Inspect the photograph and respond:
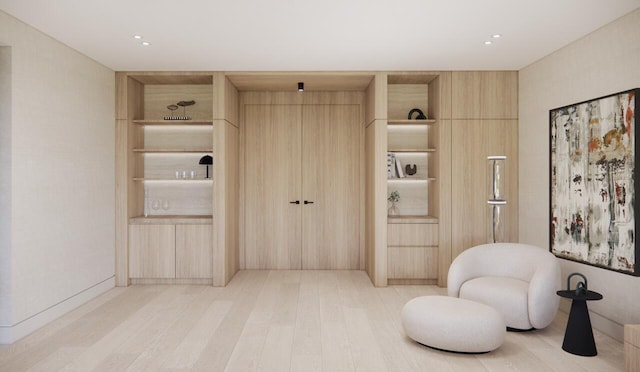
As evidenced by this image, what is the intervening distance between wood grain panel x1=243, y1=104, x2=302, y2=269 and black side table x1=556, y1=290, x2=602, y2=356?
153 inches

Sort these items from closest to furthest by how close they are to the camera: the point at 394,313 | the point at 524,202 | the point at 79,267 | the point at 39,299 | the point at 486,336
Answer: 1. the point at 486,336
2. the point at 39,299
3. the point at 394,313
4. the point at 79,267
5. the point at 524,202

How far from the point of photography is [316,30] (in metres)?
4.16

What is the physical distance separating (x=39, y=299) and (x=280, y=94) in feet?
13.3

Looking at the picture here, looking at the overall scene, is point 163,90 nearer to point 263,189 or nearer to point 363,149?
point 263,189

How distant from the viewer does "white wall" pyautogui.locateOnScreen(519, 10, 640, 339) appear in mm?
3758

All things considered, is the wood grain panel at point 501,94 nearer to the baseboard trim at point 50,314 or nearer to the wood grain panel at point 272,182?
the wood grain panel at point 272,182

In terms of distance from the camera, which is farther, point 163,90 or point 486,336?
point 163,90

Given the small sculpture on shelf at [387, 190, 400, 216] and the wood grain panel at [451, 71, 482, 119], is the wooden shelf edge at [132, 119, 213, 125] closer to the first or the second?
the small sculpture on shelf at [387, 190, 400, 216]

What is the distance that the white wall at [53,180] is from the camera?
3.88 metres

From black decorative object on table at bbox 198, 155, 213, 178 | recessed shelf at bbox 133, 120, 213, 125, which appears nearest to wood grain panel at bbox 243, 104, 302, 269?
black decorative object on table at bbox 198, 155, 213, 178

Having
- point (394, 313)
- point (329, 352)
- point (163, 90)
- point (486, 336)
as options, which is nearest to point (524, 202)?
point (394, 313)

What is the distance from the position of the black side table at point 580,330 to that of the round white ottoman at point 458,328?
55cm

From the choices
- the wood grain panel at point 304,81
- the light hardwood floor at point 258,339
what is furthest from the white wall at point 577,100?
the wood grain panel at point 304,81

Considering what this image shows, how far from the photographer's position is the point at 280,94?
22.1 ft
